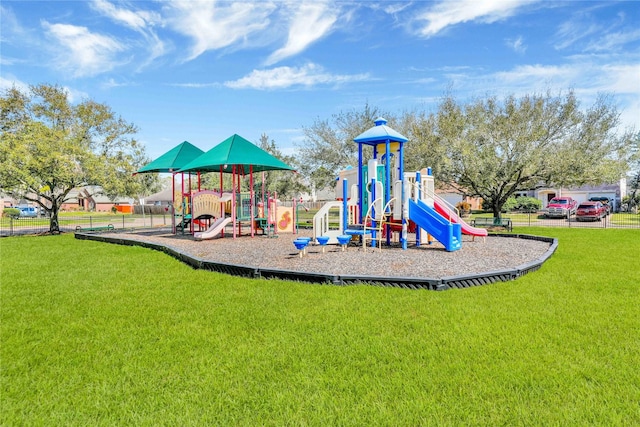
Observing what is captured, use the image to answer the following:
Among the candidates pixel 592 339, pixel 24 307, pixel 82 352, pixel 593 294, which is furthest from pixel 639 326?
pixel 24 307

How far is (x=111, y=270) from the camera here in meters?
8.80

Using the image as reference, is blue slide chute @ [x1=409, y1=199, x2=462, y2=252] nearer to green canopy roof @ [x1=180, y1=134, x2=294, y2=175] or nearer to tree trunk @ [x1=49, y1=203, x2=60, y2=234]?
green canopy roof @ [x1=180, y1=134, x2=294, y2=175]

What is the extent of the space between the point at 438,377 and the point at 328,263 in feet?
17.9

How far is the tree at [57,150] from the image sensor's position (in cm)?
1861

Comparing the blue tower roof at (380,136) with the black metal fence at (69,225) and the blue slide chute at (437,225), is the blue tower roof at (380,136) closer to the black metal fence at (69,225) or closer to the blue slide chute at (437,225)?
the blue slide chute at (437,225)

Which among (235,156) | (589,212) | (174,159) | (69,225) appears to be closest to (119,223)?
(69,225)

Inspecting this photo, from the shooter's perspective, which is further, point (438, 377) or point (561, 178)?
point (561, 178)

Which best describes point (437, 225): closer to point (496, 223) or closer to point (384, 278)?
point (384, 278)

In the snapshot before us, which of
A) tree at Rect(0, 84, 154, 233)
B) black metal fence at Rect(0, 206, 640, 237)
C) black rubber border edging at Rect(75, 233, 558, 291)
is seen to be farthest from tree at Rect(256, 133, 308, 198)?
black rubber border edging at Rect(75, 233, 558, 291)

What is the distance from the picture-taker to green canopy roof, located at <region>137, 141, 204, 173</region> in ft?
56.6

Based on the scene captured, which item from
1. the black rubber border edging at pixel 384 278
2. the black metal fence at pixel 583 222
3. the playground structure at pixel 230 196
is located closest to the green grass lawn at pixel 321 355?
the black rubber border edging at pixel 384 278

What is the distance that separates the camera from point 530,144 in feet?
63.0

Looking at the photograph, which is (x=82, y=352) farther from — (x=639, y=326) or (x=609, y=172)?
(x=609, y=172)

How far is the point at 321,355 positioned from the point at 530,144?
19.2m
